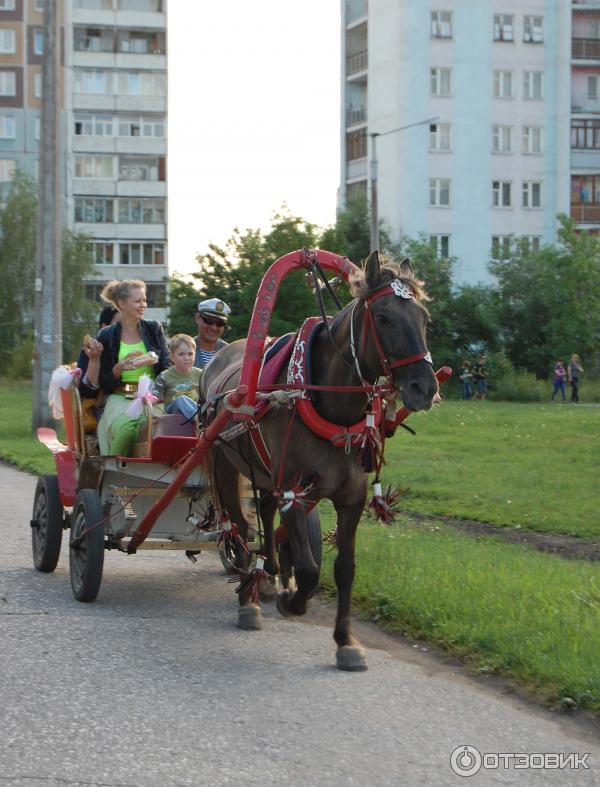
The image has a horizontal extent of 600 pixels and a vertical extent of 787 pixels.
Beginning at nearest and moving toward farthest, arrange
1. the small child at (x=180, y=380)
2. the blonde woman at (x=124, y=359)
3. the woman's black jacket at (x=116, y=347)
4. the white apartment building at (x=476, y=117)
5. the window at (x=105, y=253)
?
the blonde woman at (x=124, y=359)
the small child at (x=180, y=380)
the woman's black jacket at (x=116, y=347)
the white apartment building at (x=476, y=117)
the window at (x=105, y=253)

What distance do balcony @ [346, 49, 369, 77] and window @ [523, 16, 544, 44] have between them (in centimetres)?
778

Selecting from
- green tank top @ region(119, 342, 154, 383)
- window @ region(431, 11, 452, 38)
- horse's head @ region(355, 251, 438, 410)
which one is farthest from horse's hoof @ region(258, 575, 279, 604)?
window @ region(431, 11, 452, 38)

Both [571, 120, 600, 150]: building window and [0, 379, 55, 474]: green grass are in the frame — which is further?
[571, 120, 600, 150]: building window

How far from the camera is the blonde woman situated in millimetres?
9711

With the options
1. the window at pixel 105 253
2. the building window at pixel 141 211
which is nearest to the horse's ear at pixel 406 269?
the window at pixel 105 253

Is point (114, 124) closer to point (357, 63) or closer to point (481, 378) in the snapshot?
point (357, 63)

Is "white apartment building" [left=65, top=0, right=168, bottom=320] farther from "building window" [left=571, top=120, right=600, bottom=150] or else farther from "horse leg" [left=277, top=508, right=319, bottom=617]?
"horse leg" [left=277, top=508, right=319, bottom=617]

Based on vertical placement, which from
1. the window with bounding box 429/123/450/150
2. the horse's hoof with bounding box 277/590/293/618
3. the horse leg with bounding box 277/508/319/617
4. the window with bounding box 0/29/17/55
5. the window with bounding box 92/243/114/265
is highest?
the window with bounding box 0/29/17/55

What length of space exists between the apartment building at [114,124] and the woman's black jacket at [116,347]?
72.5 m

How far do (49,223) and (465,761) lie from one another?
2016 cm

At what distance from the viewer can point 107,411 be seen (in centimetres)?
984

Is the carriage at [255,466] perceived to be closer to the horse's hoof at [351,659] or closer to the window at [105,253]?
the horse's hoof at [351,659]

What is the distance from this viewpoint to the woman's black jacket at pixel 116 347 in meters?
9.98

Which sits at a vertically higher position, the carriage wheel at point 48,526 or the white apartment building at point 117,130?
the white apartment building at point 117,130
